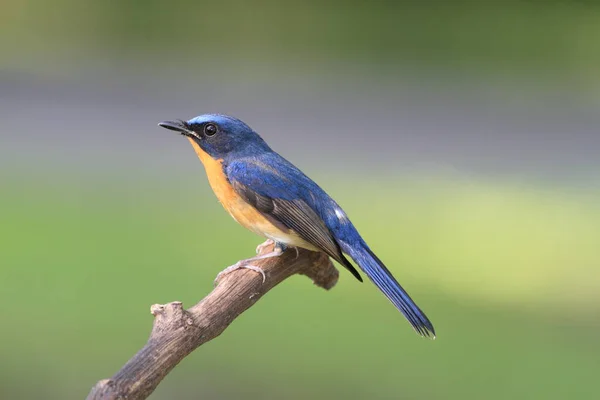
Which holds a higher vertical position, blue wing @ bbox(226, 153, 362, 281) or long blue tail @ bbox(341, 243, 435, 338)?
blue wing @ bbox(226, 153, 362, 281)

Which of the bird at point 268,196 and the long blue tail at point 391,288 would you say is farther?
the bird at point 268,196

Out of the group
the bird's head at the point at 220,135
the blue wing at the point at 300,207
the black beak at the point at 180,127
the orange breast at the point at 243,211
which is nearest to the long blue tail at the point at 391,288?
the blue wing at the point at 300,207

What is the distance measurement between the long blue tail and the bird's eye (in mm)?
465

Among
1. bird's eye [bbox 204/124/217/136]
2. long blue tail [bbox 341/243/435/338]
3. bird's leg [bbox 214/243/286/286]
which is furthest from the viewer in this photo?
bird's eye [bbox 204/124/217/136]

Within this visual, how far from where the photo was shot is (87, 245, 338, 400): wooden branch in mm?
1228

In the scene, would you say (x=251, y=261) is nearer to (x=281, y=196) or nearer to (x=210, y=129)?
(x=281, y=196)

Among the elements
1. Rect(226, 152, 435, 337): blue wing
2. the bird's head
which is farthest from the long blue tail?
the bird's head

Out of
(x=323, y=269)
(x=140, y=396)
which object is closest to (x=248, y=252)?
(x=323, y=269)

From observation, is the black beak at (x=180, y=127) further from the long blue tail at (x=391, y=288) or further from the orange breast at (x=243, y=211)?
→ the long blue tail at (x=391, y=288)

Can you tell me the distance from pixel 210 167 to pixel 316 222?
34 centimetres

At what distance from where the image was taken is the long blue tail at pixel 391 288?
1.69 m

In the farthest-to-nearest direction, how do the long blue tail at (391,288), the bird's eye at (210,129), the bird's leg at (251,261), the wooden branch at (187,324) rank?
1. the bird's eye at (210,129)
2. the bird's leg at (251,261)
3. the long blue tail at (391,288)
4. the wooden branch at (187,324)

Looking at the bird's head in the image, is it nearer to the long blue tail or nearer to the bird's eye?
the bird's eye

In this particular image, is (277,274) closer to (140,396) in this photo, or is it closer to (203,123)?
(203,123)
